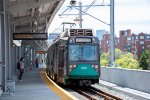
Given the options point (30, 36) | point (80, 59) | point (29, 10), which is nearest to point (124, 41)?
point (29, 10)

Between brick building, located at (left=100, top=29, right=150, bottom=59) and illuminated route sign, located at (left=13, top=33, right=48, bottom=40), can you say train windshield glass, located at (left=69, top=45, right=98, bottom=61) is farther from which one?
brick building, located at (left=100, top=29, right=150, bottom=59)

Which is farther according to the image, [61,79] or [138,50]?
[138,50]

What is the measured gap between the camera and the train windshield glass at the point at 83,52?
2517 cm

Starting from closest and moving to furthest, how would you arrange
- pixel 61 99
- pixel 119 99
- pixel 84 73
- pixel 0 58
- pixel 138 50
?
pixel 61 99
pixel 119 99
pixel 0 58
pixel 84 73
pixel 138 50

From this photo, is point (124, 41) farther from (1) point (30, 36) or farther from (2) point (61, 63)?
(2) point (61, 63)

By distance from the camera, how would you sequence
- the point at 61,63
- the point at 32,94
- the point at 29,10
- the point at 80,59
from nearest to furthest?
1. the point at 32,94
2. the point at 80,59
3. the point at 61,63
4. the point at 29,10

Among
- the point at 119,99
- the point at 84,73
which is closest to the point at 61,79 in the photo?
the point at 84,73

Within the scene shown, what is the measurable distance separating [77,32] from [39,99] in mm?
10305

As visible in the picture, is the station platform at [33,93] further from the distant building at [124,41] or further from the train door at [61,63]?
the distant building at [124,41]

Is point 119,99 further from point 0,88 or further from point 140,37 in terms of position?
point 140,37

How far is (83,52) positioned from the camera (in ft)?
83.3

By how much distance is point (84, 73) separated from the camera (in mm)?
25078

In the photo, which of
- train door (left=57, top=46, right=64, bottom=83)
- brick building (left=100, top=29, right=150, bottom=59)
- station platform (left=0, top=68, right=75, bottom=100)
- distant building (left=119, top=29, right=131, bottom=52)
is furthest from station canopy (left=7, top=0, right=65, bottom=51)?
distant building (left=119, top=29, right=131, bottom=52)

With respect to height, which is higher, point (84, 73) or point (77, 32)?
point (77, 32)
